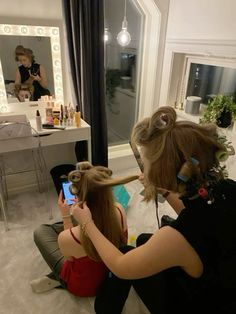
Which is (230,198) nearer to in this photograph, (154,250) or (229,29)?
(154,250)

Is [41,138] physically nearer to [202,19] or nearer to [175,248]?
[175,248]

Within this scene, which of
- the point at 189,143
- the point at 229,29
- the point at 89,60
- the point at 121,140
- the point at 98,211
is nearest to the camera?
the point at 189,143

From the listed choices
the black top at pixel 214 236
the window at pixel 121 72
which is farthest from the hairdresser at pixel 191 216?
the window at pixel 121 72

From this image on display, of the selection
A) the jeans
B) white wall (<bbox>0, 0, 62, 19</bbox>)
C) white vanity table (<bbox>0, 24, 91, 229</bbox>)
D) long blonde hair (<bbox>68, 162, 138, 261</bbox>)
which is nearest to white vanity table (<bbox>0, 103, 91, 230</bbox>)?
white vanity table (<bbox>0, 24, 91, 229</bbox>)

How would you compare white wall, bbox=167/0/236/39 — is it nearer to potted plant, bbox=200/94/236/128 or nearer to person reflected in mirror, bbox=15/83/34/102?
potted plant, bbox=200/94/236/128

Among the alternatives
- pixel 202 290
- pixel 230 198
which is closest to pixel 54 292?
pixel 202 290

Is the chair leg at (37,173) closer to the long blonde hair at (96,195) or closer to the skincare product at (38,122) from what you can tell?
the skincare product at (38,122)

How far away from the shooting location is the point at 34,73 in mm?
2051

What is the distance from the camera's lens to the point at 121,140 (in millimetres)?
3062

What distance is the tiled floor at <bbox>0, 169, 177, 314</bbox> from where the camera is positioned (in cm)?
136

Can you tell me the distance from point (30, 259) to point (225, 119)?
1.78 metres

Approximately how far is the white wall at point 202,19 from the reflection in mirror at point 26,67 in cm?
117

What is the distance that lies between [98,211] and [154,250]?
1.24ft

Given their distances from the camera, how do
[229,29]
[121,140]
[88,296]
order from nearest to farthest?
[88,296] → [229,29] → [121,140]
